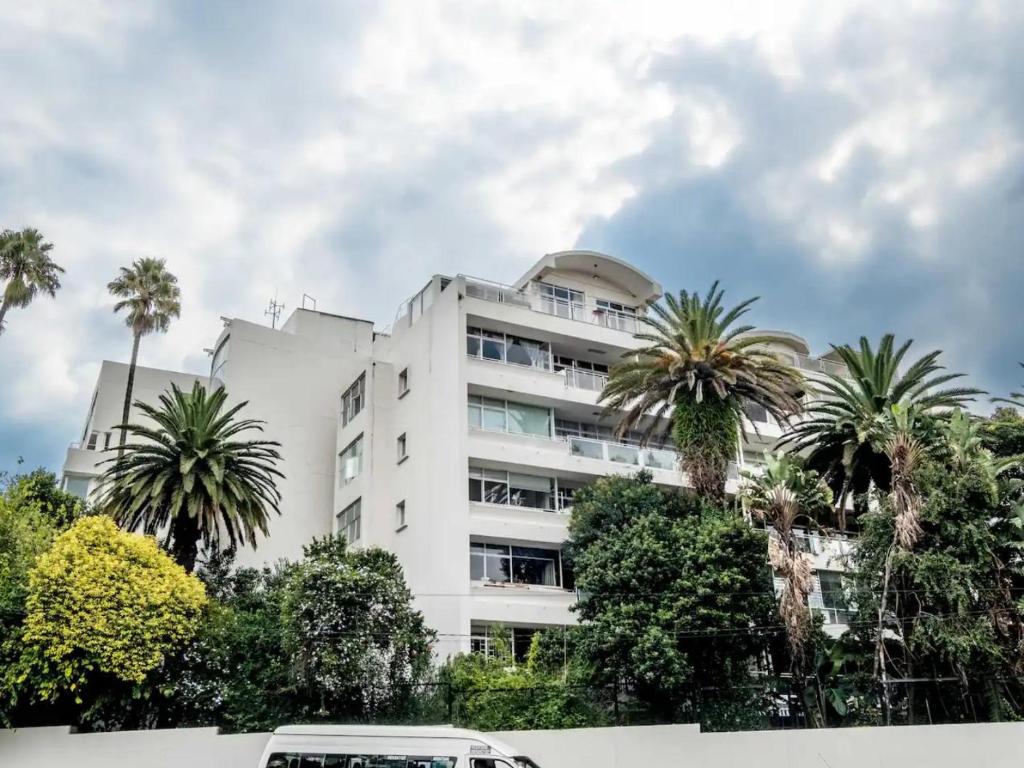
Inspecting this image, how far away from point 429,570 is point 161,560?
9.54 metres

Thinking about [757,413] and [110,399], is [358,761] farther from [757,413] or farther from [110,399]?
[110,399]

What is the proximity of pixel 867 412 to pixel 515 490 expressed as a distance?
12562 mm

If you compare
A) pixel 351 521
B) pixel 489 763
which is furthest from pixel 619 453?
pixel 489 763

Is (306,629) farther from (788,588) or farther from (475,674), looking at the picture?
(788,588)

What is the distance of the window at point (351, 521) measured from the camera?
109 feet

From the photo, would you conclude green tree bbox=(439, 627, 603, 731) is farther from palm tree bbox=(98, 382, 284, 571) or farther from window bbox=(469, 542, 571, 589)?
palm tree bbox=(98, 382, 284, 571)

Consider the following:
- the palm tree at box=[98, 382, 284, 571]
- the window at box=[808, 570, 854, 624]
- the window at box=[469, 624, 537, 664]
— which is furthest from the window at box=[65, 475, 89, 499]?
the window at box=[808, 570, 854, 624]

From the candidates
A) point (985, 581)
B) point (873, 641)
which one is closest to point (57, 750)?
point (873, 641)

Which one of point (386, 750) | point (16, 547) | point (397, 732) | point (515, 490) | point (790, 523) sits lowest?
point (386, 750)

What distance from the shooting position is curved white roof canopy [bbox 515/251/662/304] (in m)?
38.1

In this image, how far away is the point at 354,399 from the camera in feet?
120

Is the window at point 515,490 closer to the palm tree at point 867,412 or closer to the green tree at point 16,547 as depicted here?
the palm tree at point 867,412

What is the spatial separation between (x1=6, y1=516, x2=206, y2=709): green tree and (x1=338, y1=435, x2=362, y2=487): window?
13.2 m

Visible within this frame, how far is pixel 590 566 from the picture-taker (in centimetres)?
2541
